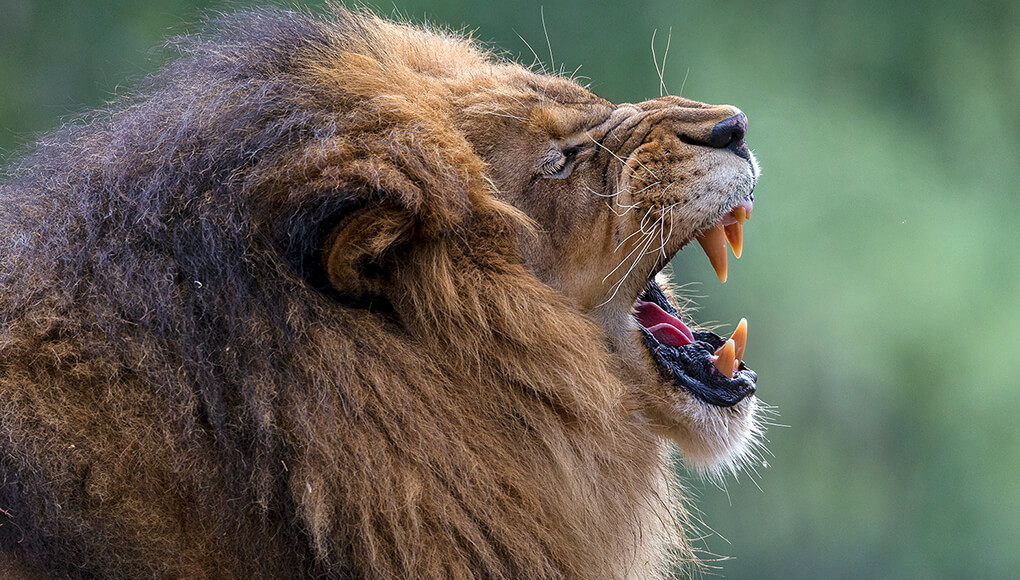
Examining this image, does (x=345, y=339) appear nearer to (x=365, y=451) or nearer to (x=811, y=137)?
(x=365, y=451)

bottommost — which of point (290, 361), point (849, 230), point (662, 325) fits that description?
point (290, 361)

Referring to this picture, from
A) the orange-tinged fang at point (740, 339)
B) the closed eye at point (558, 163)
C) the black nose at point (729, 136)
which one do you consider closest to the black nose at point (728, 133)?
the black nose at point (729, 136)

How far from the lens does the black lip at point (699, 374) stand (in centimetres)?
196

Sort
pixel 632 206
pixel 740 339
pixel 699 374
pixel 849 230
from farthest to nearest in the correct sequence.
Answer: pixel 849 230 → pixel 740 339 → pixel 699 374 → pixel 632 206

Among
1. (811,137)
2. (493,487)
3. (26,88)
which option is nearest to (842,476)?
(811,137)

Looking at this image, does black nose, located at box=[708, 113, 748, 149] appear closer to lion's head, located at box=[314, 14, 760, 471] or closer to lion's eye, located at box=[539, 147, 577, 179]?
lion's head, located at box=[314, 14, 760, 471]

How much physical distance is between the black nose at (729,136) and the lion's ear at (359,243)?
62cm

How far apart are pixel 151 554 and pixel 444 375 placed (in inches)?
20.0

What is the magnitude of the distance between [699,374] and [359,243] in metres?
0.73

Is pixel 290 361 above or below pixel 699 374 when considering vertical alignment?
below

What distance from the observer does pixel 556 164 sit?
189 cm

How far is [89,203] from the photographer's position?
5.51ft

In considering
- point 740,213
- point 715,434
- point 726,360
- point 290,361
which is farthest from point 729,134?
point 290,361

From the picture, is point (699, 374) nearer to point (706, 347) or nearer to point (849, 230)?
point (706, 347)
